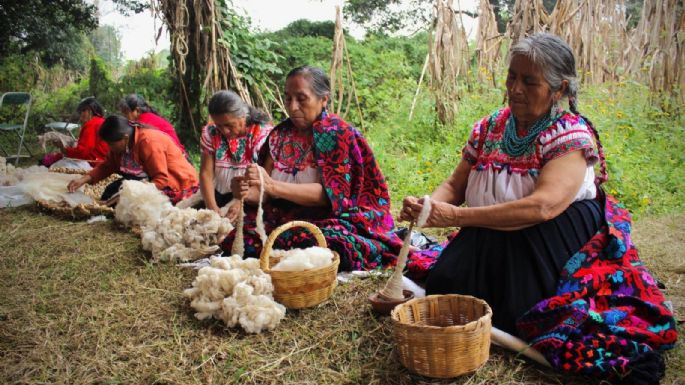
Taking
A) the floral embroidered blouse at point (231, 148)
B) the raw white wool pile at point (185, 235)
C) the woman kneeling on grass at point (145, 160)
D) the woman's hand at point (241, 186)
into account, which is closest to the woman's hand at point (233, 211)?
the raw white wool pile at point (185, 235)

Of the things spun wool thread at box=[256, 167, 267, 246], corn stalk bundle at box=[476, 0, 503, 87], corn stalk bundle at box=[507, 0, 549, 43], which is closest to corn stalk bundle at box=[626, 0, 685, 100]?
corn stalk bundle at box=[507, 0, 549, 43]

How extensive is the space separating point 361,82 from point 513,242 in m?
7.47

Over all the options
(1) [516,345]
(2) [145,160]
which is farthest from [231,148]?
(1) [516,345]

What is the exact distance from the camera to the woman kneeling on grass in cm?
470

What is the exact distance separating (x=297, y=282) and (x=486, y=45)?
613 cm

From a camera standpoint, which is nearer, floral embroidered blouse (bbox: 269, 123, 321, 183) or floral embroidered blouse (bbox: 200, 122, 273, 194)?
floral embroidered blouse (bbox: 269, 123, 321, 183)

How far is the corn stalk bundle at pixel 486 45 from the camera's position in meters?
6.94

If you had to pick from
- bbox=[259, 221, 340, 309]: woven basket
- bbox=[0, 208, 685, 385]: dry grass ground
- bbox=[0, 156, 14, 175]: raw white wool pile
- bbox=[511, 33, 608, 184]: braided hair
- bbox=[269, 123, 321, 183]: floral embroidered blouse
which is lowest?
A: bbox=[0, 208, 685, 385]: dry grass ground

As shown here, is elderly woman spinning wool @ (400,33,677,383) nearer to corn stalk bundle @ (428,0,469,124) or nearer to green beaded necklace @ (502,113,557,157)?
green beaded necklace @ (502,113,557,157)

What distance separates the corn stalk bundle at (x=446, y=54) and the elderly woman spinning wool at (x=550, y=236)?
12.4ft

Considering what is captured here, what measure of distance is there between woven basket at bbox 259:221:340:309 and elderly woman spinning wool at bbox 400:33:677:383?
540 millimetres

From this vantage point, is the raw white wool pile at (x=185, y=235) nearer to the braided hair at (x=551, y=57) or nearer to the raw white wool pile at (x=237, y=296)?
the raw white wool pile at (x=237, y=296)

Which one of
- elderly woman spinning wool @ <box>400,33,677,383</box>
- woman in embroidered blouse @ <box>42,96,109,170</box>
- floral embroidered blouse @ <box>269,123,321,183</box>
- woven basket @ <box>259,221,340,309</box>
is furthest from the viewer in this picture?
woman in embroidered blouse @ <box>42,96,109,170</box>

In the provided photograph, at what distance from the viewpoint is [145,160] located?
476 cm
